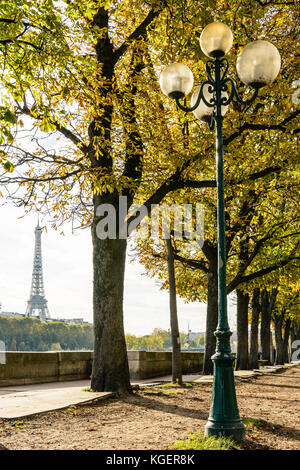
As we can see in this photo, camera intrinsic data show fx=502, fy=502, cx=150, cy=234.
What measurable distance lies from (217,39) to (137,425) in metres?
5.81

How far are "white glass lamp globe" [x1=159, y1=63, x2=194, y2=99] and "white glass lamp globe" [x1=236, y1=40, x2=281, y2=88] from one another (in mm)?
924

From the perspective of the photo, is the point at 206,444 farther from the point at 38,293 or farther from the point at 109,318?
the point at 38,293

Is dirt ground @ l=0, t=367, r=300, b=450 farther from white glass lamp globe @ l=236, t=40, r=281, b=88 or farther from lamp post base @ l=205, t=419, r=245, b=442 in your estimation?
white glass lamp globe @ l=236, t=40, r=281, b=88

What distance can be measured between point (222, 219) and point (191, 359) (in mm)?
20886

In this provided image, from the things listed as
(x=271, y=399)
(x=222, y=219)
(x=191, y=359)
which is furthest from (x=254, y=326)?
(x=222, y=219)

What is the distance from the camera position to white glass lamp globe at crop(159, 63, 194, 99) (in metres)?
8.00

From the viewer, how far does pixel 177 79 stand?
8023mm

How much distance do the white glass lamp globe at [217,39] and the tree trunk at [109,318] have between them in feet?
15.6

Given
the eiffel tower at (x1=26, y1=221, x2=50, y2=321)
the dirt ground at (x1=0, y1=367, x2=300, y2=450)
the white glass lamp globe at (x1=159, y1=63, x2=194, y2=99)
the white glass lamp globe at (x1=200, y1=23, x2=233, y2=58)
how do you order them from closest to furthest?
the dirt ground at (x1=0, y1=367, x2=300, y2=450), the white glass lamp globe at (x1=200, y1=23, x2=233, y2=58), the white glass lamp globe at (x1=159, y1=63, x2=194, y2=99), the eiffel tower at (x1=26, y1=221, x2=50, y2=321)

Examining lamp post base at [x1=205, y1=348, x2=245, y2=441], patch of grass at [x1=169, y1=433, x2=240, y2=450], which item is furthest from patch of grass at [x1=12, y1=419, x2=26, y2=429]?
lamp post base at [x1=205, y1=348, x2=245, y2=441]

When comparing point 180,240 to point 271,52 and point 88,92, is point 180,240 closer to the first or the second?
point 88,92

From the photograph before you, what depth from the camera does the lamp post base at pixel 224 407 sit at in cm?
597

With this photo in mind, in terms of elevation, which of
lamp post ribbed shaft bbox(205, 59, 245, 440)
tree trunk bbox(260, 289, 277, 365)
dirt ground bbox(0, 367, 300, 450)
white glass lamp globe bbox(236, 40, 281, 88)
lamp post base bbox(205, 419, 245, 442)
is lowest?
dirt ground bbox(0, 367, 300, 450)

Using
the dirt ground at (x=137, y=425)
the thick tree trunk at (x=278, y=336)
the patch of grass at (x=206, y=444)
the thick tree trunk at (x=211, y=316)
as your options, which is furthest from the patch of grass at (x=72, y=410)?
the thick tree trunk at (x=278, y=336)
